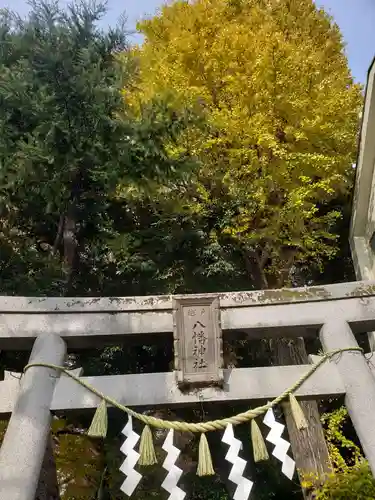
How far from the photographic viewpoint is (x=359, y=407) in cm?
477

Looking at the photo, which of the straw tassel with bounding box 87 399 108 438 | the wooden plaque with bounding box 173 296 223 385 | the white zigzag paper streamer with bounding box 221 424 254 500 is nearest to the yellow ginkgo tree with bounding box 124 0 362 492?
the wooden plaque with bounding box 173 296 223 385

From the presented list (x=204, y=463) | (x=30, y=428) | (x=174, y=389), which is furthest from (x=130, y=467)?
(x=30, y=428)

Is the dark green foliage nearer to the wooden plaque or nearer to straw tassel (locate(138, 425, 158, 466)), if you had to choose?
the wooden plaque

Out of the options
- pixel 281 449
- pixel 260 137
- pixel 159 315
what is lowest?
pixel 281 449

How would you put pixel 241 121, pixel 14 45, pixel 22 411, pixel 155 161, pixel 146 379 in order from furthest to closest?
pixel 241 121 < pixel 14 45 < pixel 155 161 < pixel 146 379 < pixel 22 411

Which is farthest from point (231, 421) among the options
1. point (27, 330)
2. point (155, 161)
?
point (155, 161)

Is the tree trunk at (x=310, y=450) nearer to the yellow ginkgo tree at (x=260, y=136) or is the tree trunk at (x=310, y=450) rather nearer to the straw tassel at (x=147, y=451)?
the yellow ginkgo tree at (x=260, y=136)

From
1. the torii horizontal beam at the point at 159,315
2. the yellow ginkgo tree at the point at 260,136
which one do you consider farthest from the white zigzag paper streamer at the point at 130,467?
the yellow ginkgo tree at the point at 260,136

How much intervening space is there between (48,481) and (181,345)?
3.36m

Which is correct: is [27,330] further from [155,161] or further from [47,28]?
[47,28]

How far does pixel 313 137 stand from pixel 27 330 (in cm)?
796

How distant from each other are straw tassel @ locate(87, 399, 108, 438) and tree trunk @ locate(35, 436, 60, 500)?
2.37 meters

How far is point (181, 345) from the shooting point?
5.09m

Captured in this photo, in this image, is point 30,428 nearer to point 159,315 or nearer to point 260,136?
point 159,315
